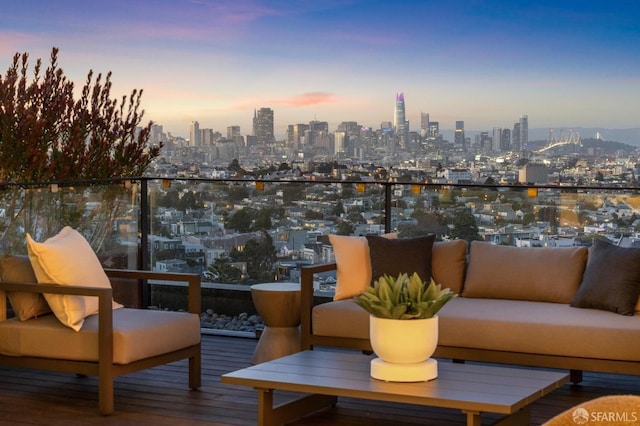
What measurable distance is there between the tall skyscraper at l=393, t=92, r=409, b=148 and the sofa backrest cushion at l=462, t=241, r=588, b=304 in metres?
3.95

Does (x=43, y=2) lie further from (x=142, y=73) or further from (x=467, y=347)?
(x=467, y=347)

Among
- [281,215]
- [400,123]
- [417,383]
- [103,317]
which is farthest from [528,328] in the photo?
[400,123]

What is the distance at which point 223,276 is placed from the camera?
25.0ft

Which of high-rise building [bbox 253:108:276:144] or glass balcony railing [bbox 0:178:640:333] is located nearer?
glass balcony railing [bbox 0:178:640:333]

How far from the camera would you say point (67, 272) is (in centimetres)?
554

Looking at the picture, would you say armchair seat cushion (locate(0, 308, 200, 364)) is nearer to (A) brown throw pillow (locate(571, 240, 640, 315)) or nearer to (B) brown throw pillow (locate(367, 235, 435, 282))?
(B) brown throw pillow (locate(367, 235, 435, 282))

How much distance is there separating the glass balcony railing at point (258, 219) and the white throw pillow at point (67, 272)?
83 centimetres

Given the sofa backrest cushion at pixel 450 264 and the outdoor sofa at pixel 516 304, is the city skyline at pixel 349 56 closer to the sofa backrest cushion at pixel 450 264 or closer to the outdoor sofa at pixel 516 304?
the sofa backrest cushion at pixel 450 264

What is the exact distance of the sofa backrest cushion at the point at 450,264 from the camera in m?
6.31

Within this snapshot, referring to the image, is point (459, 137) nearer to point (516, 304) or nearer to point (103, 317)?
point (516, 304)

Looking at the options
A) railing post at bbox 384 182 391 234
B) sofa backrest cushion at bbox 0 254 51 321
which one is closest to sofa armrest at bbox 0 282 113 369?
sofa backrest cushion at bbox 0 254 51 321

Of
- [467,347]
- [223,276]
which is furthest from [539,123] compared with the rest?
[467,347]

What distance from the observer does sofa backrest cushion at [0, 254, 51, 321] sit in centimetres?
561

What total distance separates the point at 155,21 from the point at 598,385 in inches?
277
